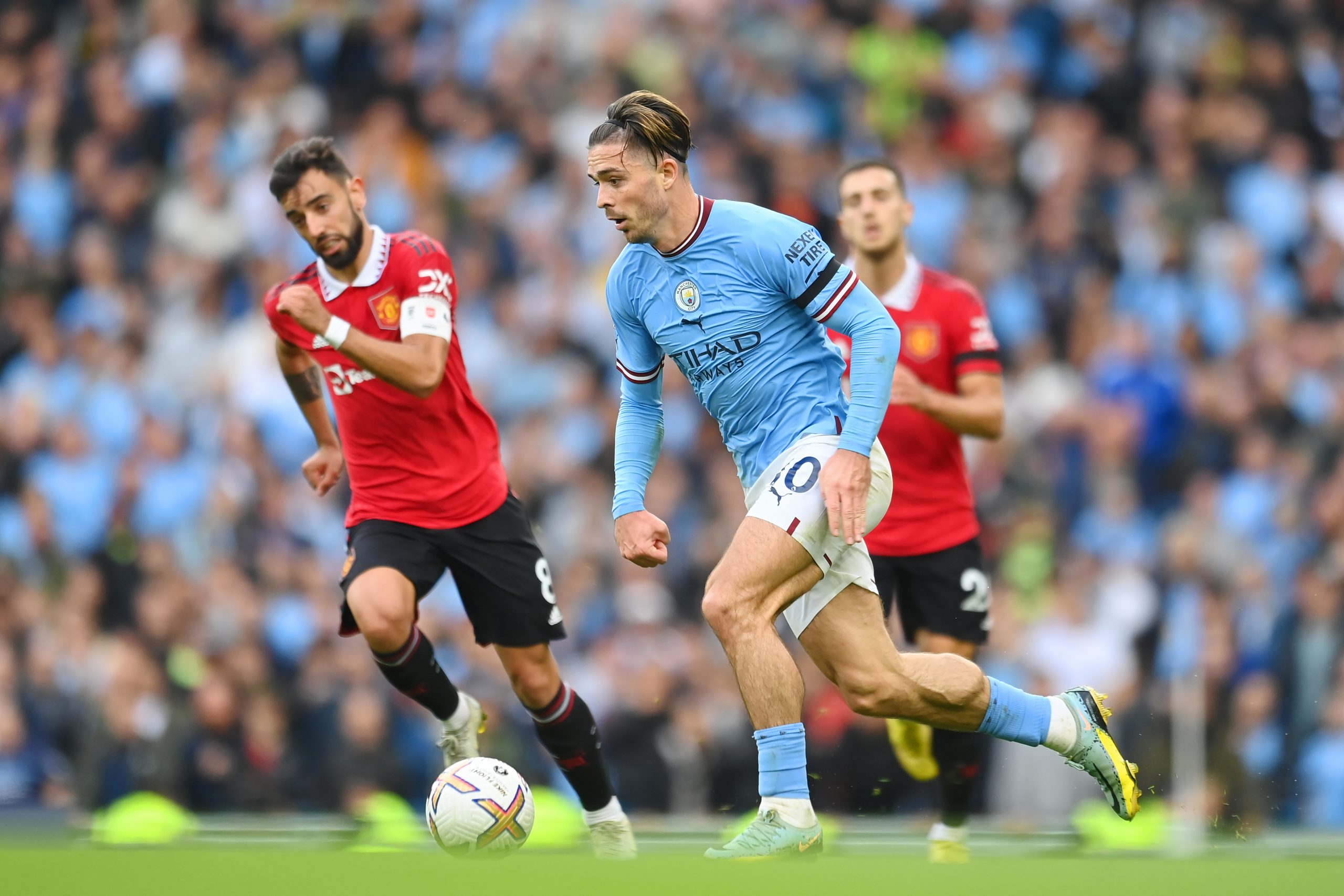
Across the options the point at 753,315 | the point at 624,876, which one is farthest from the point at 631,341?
the point at 624,876

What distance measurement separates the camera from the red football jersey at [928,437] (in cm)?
805

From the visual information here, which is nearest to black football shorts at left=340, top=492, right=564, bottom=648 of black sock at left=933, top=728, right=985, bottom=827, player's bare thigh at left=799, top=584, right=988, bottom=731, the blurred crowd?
player's bare thigh at left=799, top=584, right=988, bottom=731

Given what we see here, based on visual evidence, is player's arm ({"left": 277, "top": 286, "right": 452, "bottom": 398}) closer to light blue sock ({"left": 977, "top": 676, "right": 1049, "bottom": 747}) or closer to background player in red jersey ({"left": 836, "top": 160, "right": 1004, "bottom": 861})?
background player in red jersey ({"left": 836, "top": 160, "right": 1004, "bottom": 861})

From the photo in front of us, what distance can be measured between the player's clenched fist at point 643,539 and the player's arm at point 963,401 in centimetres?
174

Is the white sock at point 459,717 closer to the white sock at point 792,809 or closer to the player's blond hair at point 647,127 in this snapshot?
the white sock at point 792,809

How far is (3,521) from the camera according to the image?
14008 mm

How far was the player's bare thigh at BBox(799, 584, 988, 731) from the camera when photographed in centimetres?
591

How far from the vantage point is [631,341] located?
6.34m

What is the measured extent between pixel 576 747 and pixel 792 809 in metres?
2.11

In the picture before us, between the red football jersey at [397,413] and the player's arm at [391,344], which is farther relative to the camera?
the red football jersey at [397,413]

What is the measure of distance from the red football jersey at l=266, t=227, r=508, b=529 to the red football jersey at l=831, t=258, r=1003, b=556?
1.94 meters

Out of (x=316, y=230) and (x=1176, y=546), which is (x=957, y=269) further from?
(x=316, y=230)

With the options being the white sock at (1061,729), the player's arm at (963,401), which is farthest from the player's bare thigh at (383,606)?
the white sock at (1061,729)

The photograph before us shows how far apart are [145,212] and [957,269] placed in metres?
7.55
